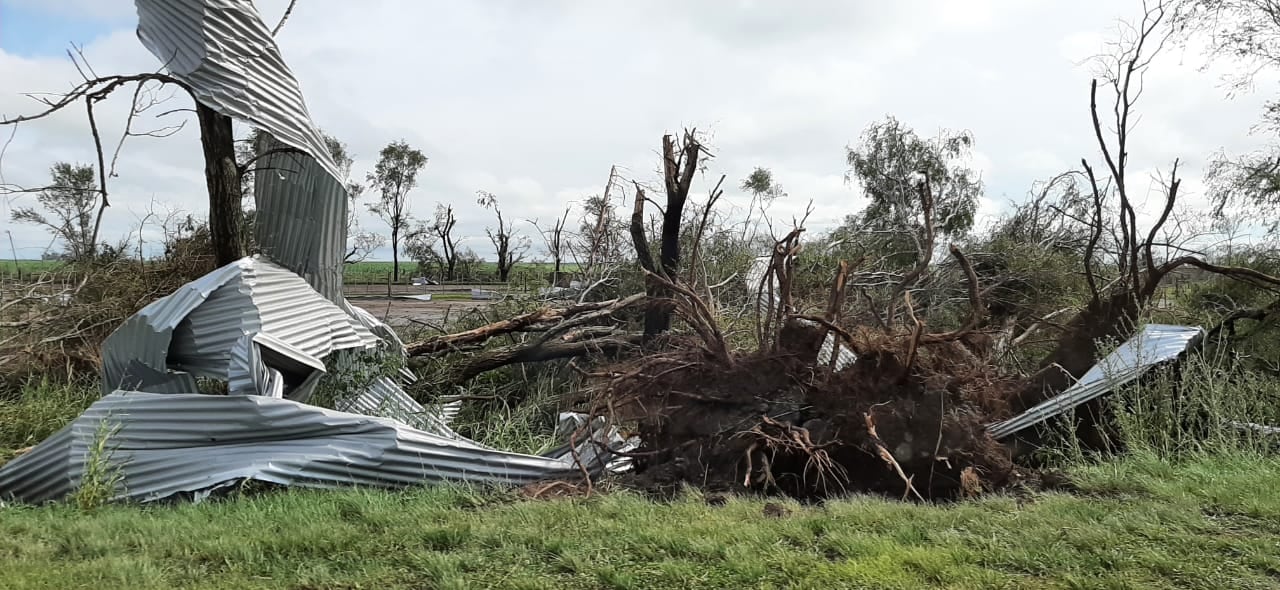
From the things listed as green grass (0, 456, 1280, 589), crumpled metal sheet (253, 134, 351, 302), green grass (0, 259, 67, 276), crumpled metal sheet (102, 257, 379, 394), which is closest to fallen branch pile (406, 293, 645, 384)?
crumpled metal sheet (253, 134, 351, 302)

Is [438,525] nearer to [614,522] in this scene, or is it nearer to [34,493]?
[614,522]

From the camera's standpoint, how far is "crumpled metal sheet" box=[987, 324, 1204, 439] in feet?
14.3

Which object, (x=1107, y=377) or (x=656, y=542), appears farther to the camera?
(x=1107, y=377)

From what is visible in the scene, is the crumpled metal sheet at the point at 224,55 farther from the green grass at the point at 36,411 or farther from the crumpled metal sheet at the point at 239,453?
the green grass at the point at 36,411

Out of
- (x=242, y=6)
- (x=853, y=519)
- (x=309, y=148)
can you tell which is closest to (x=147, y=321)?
(x=309, y=148)

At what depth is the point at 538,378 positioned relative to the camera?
670 cm

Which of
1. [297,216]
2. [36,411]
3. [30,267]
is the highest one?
[297,216]

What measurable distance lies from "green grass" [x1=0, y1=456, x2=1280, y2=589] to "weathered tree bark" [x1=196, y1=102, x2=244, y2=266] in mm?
2144

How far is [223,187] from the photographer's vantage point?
5.25 m

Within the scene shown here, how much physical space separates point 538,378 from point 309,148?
8.71 feet

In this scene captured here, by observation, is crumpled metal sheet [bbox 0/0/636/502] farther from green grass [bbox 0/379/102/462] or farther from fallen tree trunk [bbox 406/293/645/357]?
green grass [bbox 0/379/102/462]

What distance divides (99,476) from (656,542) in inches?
102

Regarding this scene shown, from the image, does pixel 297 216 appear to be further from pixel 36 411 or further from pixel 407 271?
pixel 407 271

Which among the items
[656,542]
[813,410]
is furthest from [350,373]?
[656,542]
